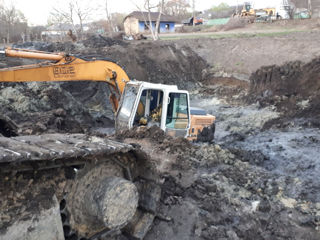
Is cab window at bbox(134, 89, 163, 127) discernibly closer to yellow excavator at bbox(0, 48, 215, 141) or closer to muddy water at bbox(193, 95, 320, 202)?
yellow excavator at bbox(0, 48, 215, 141)

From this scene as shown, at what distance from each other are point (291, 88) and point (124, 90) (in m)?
9.43

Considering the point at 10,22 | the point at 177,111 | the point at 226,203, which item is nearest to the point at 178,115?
the point at 177,111

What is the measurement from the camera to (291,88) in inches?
556

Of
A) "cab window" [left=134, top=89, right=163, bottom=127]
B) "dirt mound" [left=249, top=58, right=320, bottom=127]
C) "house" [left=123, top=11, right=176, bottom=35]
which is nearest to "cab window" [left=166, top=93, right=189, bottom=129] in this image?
"cab window" [left=134, top=89, right=163, bottom=127]

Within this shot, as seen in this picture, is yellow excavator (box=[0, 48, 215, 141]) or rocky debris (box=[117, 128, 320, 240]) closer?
rocky debris (box=[117, 128, 320, 240])

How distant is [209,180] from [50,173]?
3.12 m

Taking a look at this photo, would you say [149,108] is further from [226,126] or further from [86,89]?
[86,89]

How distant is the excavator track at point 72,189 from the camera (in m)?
2.96

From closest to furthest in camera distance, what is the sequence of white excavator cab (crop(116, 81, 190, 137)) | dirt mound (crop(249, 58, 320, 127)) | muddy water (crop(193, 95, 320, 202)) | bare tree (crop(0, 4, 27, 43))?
muddy water (crop(193, 95, 320, 202)) → white excavator cab (crop(116, 81, 190, 137)) → dirt mound (crop(249, 58, 320, 127)) → bare tree (crop(0, 4, 27, 43))

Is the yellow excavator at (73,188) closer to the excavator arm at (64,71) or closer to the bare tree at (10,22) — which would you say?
the excavator arm at (64,71)

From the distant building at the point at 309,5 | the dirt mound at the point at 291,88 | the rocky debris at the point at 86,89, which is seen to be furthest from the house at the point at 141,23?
the dirt mound at the point at 291,88

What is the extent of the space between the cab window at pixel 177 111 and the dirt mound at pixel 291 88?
559 centimetres

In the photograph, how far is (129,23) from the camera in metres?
48.2

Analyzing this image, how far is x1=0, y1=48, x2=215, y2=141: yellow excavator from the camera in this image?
6.79m
